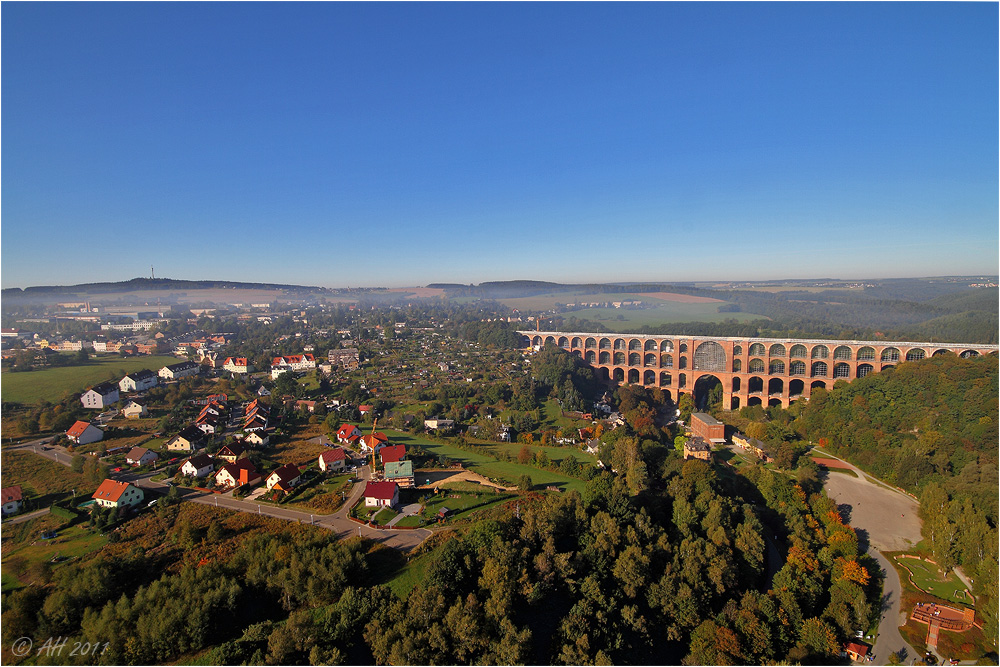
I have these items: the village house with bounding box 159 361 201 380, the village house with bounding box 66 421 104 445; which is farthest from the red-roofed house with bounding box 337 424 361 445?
the village house with bounding box 159 361 201 380

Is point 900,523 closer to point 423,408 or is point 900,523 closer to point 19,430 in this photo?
point 423,408

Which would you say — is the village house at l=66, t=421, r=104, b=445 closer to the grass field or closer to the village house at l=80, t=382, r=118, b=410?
the village house at l=80, t=382, r=118, b=410

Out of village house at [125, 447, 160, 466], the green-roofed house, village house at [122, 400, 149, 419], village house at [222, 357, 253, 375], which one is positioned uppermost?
village house at [222, 357, 253, 375]

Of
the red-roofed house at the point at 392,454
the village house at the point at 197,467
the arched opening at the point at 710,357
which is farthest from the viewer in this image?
the arched opening at the point at 710,357

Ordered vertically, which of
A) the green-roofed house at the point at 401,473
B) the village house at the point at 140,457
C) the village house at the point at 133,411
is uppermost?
the village house at the point at 133,411

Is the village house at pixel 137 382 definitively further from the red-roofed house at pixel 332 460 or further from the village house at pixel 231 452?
the red-roofed house at pixel 332 460

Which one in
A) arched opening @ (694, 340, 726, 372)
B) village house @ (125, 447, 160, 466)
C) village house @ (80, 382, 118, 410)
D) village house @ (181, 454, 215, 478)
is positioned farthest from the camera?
arched opening @ (694, 340, 726, 372)

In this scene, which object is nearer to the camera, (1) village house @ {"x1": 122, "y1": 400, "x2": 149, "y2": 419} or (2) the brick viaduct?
(1) village house @ {"x1": 122, "y1": 400, "x2": 149, "y2": 419}

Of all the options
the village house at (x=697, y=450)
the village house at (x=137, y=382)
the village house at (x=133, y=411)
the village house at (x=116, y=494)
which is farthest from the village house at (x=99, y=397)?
the village house at (x=697, y=450)
